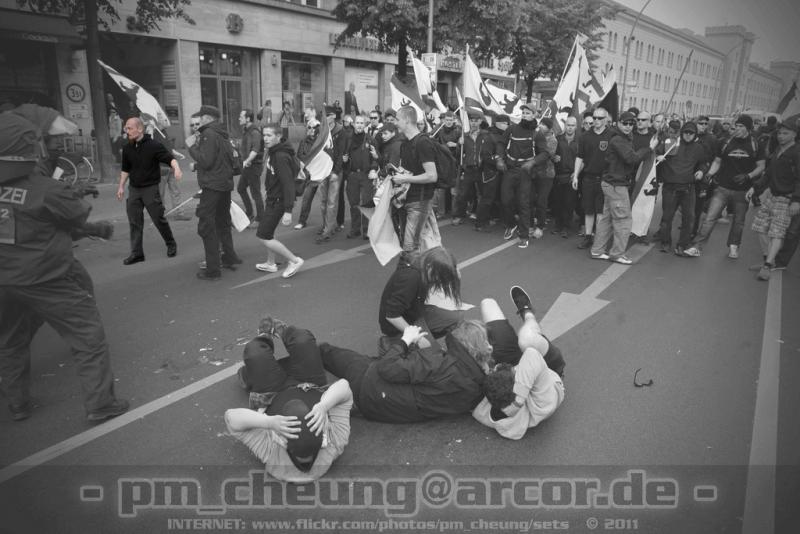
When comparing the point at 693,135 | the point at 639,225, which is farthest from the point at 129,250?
the point at 693,135

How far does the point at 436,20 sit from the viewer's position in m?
19.0

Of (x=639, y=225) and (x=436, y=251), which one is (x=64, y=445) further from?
(x=639, y=225)

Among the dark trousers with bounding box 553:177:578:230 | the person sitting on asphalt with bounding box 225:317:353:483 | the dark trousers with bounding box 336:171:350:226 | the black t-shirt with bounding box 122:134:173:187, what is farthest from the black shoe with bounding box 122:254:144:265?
the dark trousers with bounding box 553:177:578:230

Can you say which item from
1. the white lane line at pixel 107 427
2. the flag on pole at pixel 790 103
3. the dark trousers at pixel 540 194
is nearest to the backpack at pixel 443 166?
the dark trousers at pixel 540 194

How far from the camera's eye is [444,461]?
3434mm

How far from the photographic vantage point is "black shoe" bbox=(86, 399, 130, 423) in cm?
373

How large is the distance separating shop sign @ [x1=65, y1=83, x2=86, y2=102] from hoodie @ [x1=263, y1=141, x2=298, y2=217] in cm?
1474

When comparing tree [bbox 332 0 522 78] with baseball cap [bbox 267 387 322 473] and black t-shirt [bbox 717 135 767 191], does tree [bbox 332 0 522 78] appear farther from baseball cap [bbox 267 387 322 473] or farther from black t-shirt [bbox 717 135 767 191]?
baseball cap [bbox 267 387 322 473]

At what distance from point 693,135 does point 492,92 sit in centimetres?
364

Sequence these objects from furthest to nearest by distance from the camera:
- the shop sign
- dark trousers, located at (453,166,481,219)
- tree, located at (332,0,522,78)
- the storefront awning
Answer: tree, located at (332,0,522,78), the shop sign, the storefront awning, dark trousers, located at (453,166,481,219)

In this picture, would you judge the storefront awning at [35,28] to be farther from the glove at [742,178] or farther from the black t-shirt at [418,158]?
the glove at [742,178]

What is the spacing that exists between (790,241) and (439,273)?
5.73 metres

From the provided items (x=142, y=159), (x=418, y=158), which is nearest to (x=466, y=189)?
(x=418, y=158)

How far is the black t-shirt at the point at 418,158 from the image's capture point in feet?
19.9
